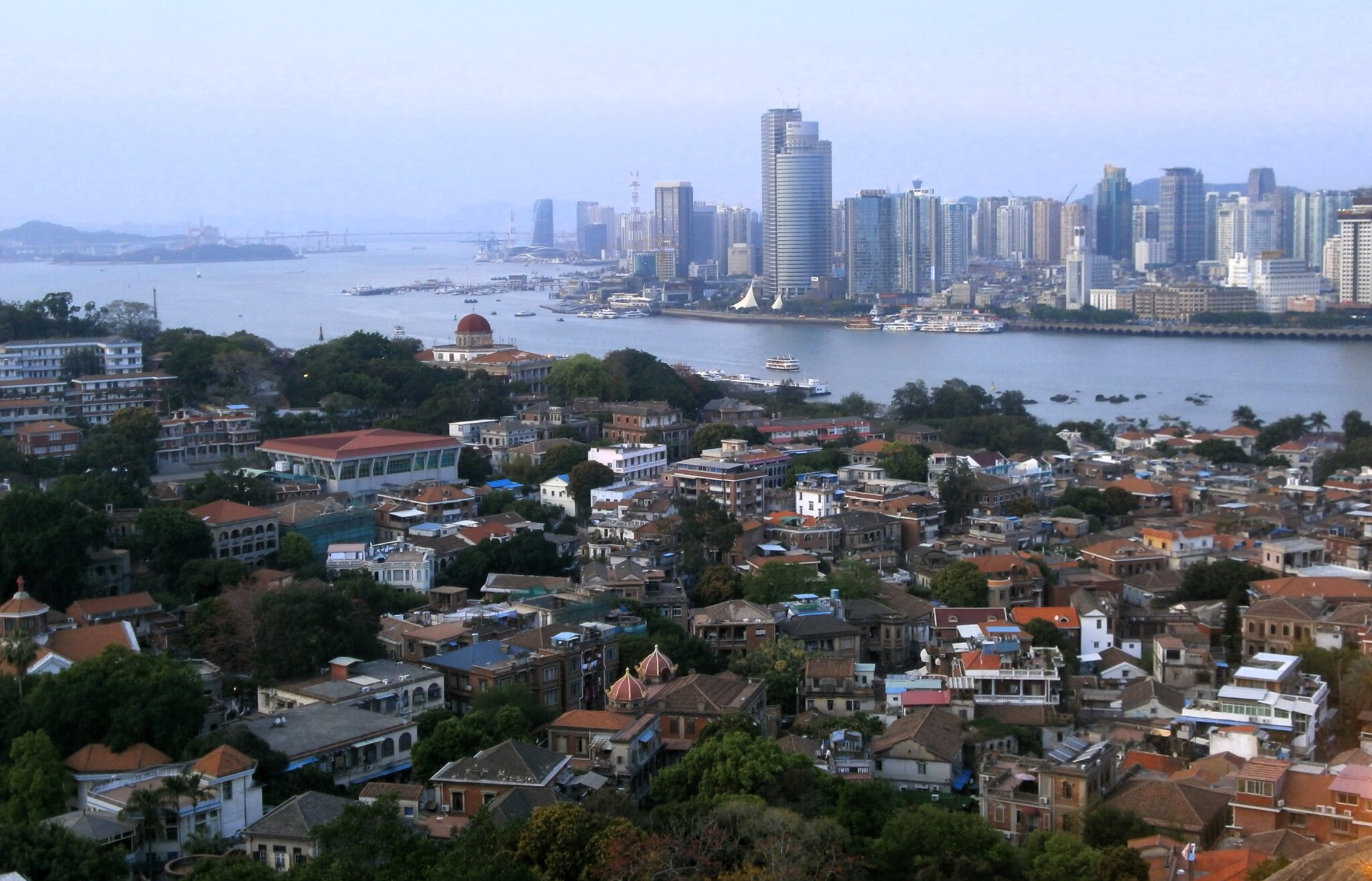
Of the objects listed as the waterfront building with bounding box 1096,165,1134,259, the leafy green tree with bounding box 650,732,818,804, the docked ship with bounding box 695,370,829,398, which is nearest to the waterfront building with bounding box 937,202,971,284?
the waterfront building with bounding box 1096,165,1134,259

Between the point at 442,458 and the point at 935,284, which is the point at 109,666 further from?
the point at 935,284

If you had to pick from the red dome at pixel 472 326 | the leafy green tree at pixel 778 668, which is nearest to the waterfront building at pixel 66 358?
the red dome at pixel 472 326

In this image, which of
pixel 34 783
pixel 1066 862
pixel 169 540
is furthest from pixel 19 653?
pixel 1066 862

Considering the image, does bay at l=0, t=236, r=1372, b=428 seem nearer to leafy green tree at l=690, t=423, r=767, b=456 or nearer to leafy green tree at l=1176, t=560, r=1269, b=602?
leafy green tree at l=690, t=423, r=767, b=456

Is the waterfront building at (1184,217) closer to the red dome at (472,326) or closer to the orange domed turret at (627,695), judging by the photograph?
the red dome at (472,326)

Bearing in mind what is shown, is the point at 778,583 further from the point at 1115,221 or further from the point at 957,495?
the point at 1115,221

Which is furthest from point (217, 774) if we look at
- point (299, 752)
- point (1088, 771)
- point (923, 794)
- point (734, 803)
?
point (1088, 771)
